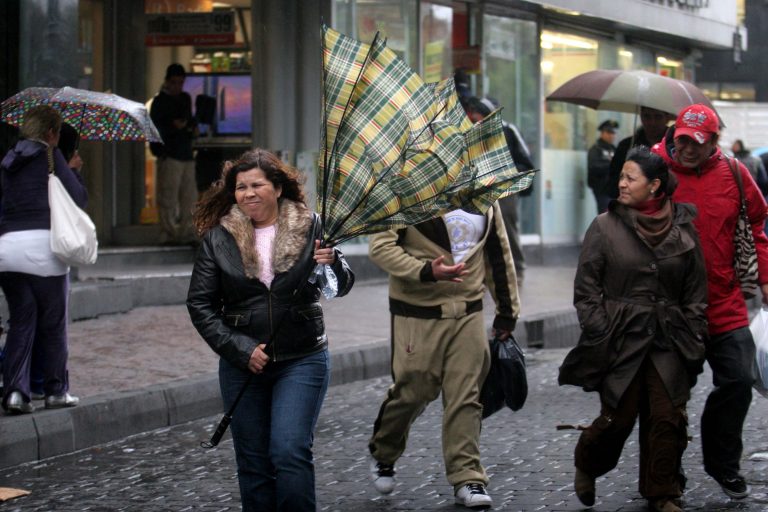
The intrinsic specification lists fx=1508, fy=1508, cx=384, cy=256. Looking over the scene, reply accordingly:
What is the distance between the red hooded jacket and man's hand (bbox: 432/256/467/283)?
44.2 inches

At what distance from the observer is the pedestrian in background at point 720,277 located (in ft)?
21.2

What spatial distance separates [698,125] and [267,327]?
229cm

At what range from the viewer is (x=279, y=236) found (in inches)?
209

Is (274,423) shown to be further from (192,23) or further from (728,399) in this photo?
(192,23)

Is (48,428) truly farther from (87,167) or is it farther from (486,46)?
(486,46)

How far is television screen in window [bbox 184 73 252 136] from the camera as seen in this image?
1658cm

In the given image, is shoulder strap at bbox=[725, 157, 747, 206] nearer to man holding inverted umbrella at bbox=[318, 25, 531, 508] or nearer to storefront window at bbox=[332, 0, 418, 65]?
man holding inverted umbrella at bbox=[318, 25, 531, 508]

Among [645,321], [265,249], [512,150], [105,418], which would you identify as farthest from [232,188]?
[512,150]

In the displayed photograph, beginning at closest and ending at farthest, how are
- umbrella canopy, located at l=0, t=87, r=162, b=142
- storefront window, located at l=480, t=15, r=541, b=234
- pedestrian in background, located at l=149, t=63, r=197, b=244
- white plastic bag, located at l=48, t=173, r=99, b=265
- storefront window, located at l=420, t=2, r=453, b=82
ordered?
white plastic bag, located at l=48, t=173, r=99, b=265 < umbrella canopy, located at l=0, t=87, r=162, b=142 < pedestrian in background, located at l=149, t=63, r=197, b=244 < storefront window, located at l=420, t=2, r=453, b=82 < storefront window, located at l=480, t=15, r=541, b=234

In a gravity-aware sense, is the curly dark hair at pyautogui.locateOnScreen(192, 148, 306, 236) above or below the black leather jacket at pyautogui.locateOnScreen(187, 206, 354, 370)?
above

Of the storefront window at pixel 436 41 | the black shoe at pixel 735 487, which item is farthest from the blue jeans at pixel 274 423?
the storefront window at pixel 436 41

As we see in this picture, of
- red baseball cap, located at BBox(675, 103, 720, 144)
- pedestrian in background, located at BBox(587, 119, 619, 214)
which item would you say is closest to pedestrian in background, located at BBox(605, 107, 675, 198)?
red baseball cap, located at BBox(675, 103, 720, 144)

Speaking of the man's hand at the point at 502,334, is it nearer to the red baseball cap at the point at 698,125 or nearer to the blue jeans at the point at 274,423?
the red baseball cap at the point at 698,125

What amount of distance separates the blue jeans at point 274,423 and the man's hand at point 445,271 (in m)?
0.93
